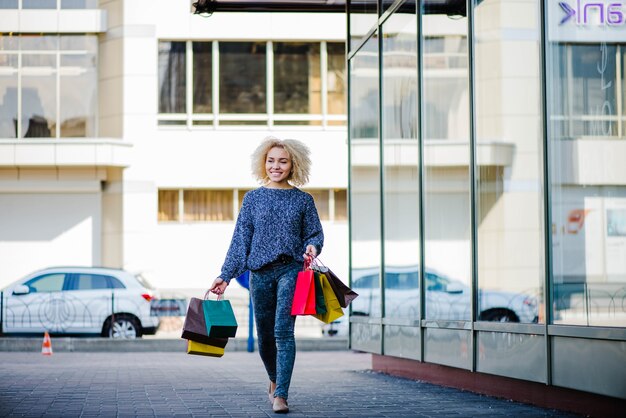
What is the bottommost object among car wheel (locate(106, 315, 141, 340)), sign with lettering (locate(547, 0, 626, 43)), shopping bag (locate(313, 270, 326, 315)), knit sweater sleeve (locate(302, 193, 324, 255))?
car wheel (locate(106, 315, 141, 340))

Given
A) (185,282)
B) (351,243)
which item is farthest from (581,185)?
(185,282)

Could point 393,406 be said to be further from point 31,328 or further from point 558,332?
point 31,328

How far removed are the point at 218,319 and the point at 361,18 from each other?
707 cm

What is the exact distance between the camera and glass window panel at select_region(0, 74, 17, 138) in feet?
102

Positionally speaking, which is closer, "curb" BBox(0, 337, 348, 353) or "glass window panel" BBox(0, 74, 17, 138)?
"curb" BBox(0, 337, 348, 353)

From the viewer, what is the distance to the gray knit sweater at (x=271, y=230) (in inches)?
314

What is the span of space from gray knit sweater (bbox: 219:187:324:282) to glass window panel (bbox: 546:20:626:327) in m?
1.71

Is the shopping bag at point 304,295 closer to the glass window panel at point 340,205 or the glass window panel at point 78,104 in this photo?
the glass window panel at point 340,205

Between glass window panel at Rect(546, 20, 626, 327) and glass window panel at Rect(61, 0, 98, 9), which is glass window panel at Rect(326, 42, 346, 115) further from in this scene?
glass window panel at Rect(546, 20, 626, 327)

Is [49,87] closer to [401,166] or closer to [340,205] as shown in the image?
[340,205]

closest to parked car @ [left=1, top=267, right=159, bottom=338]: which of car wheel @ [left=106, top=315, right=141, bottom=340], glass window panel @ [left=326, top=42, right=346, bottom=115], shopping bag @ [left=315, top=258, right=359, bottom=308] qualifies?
car wheel @ [left=106, top=315, right=141, bottom=340]

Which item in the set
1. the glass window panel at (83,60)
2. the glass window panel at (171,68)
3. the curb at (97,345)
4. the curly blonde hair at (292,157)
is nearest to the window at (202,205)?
the glass window panel at (171,68)

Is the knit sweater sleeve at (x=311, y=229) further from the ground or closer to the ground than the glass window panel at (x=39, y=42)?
closer to the ground

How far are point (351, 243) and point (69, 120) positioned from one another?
60.3 ft
